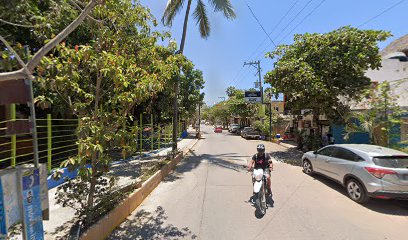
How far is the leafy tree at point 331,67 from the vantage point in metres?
12.3

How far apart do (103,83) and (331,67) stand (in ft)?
38.1

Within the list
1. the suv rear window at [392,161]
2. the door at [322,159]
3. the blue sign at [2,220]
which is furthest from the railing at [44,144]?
the door at [322,159]

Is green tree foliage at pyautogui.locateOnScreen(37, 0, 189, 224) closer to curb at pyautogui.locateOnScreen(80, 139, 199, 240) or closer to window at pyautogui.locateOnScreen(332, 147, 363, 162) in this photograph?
curb at pyautogui.locateOnScreen(80, 139, 199, 240)

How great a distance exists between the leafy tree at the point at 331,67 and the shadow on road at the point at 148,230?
9.91 metres

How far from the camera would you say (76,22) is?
3283 millimetres

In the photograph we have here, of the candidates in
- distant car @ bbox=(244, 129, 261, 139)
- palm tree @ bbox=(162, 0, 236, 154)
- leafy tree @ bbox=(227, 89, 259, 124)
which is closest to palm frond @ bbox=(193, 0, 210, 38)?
palm tree @ bbox=(162, 0, 236, 154)

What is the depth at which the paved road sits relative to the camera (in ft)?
15.2

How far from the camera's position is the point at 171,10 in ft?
47.0

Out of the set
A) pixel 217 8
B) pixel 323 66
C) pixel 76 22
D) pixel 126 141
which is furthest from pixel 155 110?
pixel 76 22

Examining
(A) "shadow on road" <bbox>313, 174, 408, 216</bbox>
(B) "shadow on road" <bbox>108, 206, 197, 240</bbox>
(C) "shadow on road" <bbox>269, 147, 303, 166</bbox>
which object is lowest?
(C) "shadow on road" <bbox>269, 147, 303, 166</bbox>

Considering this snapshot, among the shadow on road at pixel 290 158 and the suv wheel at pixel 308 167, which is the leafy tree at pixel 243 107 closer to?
the shadow on road at pixel 290 158

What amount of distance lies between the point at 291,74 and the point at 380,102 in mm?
4596

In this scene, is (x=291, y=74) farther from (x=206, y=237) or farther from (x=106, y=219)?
(x=106, y=219)

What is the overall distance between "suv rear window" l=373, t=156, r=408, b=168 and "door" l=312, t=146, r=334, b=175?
204cm
